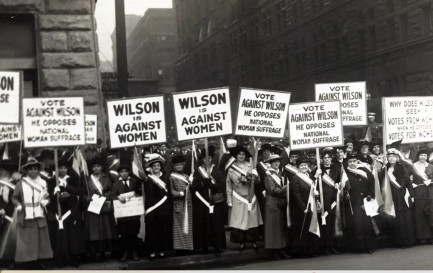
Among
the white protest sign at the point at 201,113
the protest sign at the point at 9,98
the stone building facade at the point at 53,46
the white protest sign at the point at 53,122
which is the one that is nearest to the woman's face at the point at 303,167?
the white protest sign at the point at 201,113

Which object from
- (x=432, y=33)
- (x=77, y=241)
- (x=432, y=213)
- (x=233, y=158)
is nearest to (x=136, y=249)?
(x=77, y=241)

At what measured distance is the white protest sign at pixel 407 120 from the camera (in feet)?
26.6

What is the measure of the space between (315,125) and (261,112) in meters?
0.76

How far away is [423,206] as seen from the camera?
8164 mm

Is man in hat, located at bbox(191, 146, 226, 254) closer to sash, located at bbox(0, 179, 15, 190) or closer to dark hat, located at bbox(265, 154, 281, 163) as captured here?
dark hat, located at bbox(265, 154, 281, 163)

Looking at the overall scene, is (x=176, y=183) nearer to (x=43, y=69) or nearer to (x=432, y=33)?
(x=43, y=69)

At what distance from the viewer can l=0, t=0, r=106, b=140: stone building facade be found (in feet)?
26.8

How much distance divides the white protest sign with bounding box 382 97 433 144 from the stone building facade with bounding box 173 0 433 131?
0.27 metres

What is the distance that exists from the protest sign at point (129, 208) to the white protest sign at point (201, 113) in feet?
3.29

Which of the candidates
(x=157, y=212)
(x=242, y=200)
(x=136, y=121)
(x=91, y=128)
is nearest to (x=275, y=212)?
(x=242, y=200)

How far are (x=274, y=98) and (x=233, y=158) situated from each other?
3.81ft

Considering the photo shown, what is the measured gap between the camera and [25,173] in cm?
676

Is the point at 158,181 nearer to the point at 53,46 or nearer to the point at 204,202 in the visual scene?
the point at 204,202

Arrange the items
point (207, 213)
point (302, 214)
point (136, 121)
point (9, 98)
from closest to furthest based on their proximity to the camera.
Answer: point (9, 98)
point (136, 121)
point (302, 214)
point (207, 213)
